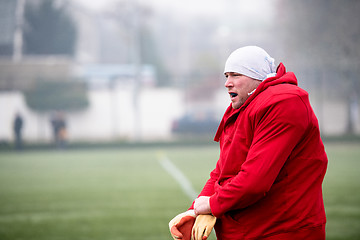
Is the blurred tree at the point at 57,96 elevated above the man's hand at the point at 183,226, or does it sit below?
below

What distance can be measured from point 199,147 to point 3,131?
10.4 m

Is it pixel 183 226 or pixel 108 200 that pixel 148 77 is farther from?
pixel 183 226

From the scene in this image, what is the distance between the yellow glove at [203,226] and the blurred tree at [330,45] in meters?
24.1

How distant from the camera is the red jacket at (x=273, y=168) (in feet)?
6.51

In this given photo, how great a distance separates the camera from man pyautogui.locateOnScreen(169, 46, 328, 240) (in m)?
1.99

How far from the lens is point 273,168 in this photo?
78.3 inches

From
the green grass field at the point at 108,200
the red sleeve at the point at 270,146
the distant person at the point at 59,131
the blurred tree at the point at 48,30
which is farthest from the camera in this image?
the blurred tree at the point at 48,30

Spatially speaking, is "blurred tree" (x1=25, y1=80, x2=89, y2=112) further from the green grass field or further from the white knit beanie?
the white knit beanie

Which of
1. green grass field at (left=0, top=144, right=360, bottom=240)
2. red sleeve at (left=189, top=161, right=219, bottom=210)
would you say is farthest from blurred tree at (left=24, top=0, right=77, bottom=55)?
red sleeve at (left=189, top=161, right=219, bottom=210)

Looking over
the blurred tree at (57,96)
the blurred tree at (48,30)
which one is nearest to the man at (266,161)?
the blurred tree at (57,96)

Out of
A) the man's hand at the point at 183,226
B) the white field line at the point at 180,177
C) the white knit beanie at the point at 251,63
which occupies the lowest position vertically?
the white field line at the point at 180,177

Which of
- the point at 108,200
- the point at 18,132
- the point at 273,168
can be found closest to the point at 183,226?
the point at 273,168

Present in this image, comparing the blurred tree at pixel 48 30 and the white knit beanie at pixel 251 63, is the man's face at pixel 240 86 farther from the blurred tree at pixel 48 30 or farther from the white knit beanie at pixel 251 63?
the blurred tree at pixel 48 30

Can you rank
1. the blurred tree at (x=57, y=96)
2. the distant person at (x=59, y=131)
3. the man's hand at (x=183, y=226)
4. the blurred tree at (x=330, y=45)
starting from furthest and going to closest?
the blurred tree at (x=57, y=96)
the blurred tree at (x=330, y=45)
the distant person at (x=59, y=131)
the man's hand at (x=183, y=226)
